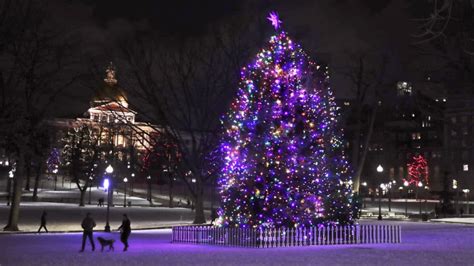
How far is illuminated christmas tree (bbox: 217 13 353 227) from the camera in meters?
23.8

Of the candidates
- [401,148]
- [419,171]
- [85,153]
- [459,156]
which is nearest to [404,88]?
[85,153]

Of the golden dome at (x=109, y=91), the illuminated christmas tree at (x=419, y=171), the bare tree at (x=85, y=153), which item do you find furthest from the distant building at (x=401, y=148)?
the golden dome at (x=109, y=91)

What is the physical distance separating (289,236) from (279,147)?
3.52m

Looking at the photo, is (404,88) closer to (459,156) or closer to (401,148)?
(459,156)

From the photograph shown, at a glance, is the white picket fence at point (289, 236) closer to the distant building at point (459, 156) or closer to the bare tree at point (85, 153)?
the bare tree at point (85, 153)

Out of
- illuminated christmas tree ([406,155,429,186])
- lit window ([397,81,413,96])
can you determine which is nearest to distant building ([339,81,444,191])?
illuminated christmas tree ([406,155,429,186])

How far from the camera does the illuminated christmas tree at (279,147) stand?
78.2ft

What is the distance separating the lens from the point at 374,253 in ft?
67.9

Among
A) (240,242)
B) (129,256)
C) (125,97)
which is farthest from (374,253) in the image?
(125,97)

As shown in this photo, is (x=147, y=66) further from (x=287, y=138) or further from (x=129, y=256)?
(x=129, y=256)

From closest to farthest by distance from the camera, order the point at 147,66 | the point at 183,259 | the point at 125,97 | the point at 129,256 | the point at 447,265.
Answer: the point at 447,265
the point at 183,259
the point at 129,256
the point at 147,66
the point at 125,97

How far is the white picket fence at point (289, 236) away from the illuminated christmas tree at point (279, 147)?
1.59ft

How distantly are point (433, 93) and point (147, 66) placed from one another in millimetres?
18751

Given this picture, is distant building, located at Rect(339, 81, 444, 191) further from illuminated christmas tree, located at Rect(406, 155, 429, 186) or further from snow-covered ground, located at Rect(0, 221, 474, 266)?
snow-covered ground, located at Rect(0, 221, 474, 266)
